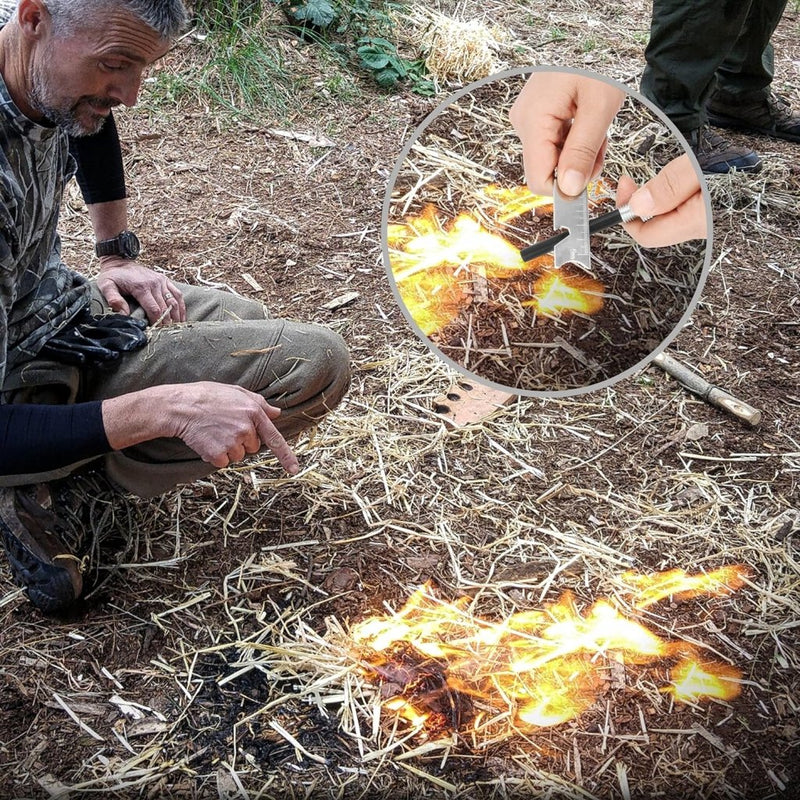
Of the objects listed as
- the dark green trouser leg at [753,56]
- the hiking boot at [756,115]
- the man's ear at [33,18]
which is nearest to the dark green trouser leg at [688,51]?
the dark green trouser leg at [753,56]

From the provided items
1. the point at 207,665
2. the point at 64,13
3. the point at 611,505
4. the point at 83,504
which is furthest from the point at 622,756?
the point at 64,13

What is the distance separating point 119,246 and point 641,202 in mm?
1694

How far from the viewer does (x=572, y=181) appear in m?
2.16

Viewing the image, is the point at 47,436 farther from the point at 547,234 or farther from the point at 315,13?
the point at 315,13

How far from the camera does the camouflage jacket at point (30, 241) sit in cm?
219

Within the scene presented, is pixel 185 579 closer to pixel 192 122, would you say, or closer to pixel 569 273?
pixel 569 273

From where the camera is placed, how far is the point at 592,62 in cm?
568

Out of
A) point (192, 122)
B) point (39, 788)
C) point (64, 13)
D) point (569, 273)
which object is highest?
point (64, 13)

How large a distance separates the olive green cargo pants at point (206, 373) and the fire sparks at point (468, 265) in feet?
1.04

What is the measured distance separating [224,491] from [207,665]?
26.4 inches

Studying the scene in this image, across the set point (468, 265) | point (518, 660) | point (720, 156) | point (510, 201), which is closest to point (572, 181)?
point (510, 201)

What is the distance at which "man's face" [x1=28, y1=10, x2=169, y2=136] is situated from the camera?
2133 millimetres

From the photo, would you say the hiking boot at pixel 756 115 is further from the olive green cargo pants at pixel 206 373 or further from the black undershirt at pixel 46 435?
the black undershirt at pixel 46 435

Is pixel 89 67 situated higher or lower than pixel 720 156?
higher
